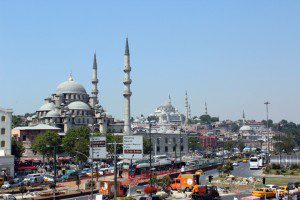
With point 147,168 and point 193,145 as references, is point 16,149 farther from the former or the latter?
point 193,145

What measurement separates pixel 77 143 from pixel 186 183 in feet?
145

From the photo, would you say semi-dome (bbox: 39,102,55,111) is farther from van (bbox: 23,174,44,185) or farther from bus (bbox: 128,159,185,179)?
van (bbox: 23,174,44,185)

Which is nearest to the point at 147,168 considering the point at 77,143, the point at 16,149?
the point at 77,143

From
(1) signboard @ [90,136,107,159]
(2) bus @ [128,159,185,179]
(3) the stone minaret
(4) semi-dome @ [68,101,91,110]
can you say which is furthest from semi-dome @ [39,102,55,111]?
(1) signboard @ [90,136,107,159]

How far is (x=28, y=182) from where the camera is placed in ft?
186

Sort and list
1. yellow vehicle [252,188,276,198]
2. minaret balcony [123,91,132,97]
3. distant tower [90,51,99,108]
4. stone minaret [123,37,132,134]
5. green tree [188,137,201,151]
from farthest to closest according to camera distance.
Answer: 1. green tree [188,137,201,151]
2. distant tower [90,51,99,108]
3. stone minaret [123,37,132,134]
4. minaret balcony [123,91,132,97]
5. yellow vehicle [252,188,276,198]

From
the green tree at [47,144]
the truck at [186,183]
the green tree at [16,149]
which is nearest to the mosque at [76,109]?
Answer: the green tree at [47,144]

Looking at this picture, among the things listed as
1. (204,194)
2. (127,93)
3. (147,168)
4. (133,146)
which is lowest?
(204,194)

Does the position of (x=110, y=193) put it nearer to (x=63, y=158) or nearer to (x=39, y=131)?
(x=63, y=158)

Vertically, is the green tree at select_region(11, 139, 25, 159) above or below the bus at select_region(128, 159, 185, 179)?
above

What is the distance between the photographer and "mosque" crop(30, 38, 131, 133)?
118m

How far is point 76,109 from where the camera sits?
408 ft

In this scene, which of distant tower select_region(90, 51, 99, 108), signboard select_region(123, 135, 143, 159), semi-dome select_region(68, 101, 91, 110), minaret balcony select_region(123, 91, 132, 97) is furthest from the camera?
distant tower select_region(90, 51, 99, 108)

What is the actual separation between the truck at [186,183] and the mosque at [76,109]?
208ft
